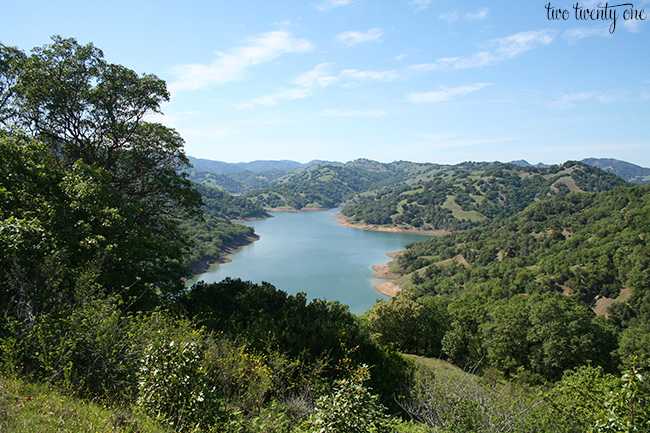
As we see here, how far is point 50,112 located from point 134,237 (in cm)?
660

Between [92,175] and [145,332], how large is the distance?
7.03 metres

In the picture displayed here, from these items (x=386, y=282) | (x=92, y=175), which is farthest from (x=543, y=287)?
(x=92, y=175)

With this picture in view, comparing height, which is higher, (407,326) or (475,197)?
(475,197)

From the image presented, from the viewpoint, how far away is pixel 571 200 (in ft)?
372

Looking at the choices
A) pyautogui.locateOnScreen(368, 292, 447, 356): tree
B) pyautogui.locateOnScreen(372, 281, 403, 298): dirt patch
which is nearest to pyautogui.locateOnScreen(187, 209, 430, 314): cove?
pyautogui.locateOnScreen(372, 281, 403, 298): dirt patch

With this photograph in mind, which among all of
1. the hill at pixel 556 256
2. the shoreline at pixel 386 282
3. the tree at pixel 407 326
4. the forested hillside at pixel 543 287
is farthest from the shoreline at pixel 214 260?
the tree at pixel 407 326

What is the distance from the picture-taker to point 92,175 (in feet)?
38.0

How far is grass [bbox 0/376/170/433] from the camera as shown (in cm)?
428

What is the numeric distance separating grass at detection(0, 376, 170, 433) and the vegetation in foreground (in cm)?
3

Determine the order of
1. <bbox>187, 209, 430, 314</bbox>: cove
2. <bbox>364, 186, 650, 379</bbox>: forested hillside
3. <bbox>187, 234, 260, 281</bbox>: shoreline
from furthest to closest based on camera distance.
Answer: <bbox>187, 234, 260, 281</bbox>: shoreline → <bbox>187, 209, 430, 314</bbox>: cove → <bbox>364, 186, 650, 379</bbox>: forested hillside

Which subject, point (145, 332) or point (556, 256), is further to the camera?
point (556, 256)

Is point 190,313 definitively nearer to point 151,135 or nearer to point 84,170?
point 84,170

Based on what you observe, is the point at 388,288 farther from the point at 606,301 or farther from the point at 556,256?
the point at 556,256

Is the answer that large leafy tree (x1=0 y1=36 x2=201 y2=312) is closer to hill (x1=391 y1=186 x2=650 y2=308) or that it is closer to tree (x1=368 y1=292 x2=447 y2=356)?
tree (x1=368 y1=292 x2=447 y2=356)
